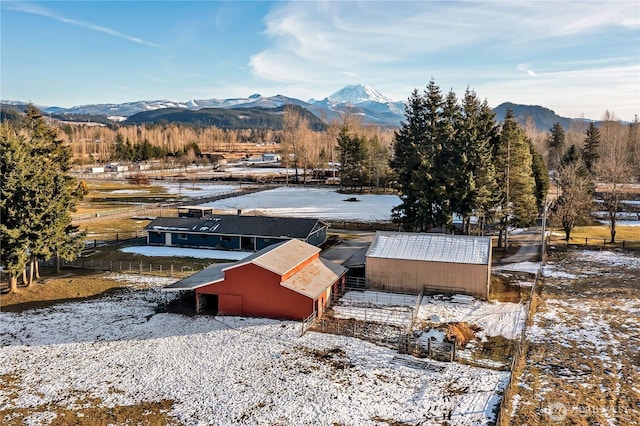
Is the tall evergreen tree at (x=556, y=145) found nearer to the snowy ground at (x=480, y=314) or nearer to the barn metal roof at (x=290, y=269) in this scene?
the snowy ground at (x=480, y=314)

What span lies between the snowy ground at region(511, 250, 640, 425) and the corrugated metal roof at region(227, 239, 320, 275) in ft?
43.7

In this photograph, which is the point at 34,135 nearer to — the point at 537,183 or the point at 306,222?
the point at 306,222

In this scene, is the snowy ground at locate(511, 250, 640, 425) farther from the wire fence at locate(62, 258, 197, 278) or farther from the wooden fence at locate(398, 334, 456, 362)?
the wire fence at locate(62, 258, 197, 278)

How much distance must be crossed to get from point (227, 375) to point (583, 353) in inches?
634

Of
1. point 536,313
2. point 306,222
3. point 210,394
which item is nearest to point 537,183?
point 306,222

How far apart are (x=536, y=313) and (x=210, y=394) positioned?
61.3ft

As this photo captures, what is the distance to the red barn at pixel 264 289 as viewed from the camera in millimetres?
26328

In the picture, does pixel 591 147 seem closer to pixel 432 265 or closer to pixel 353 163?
pixel 353 163

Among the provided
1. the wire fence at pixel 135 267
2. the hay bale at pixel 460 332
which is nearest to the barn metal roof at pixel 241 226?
the wire fence at pixel 135 267

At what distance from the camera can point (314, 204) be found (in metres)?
69.6

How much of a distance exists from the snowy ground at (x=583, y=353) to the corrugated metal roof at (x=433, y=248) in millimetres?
4800

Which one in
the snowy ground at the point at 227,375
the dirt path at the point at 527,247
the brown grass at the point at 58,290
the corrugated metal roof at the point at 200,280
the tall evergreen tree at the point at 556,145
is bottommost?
the snowy ground at the point at 227,375

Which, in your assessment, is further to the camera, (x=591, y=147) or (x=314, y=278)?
(x=591, y=147)

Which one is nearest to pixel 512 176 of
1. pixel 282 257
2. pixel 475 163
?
pixel 475 163
